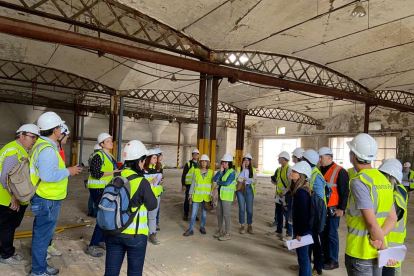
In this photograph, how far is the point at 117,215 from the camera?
242cm

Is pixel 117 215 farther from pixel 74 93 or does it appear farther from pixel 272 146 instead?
pixel 272 146

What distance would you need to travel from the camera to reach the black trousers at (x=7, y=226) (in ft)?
12.5

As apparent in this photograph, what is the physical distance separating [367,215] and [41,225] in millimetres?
3417

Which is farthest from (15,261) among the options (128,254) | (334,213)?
(334,213)

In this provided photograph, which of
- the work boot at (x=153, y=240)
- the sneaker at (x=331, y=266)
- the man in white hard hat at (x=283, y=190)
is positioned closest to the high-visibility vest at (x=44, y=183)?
the work boot at (x=153, y=240)

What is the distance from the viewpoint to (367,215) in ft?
7.13

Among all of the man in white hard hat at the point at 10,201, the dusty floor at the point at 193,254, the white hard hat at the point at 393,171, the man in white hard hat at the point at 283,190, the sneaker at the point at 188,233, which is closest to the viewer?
the white hard hat at the point at 393,171

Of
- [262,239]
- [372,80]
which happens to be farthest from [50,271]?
[372,80]

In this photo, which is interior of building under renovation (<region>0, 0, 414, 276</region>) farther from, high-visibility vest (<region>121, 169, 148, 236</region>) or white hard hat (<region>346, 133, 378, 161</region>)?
white hard hat (<region>346, 133, 378, 161</region>)

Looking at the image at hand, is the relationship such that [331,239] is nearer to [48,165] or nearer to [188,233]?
[188,233]

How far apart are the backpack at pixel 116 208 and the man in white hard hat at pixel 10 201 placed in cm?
194

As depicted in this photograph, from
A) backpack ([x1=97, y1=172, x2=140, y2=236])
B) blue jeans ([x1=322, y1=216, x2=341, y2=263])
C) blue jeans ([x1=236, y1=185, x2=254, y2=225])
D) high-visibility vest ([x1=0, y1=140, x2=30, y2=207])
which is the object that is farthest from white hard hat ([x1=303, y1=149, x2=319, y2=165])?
high-visibility vest ([x1=0, y1=140, x2=30, y2=207])

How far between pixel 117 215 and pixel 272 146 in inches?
1031

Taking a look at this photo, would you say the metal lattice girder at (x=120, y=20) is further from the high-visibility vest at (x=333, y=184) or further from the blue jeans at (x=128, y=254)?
the blue jeans at (x=128, y=254)
